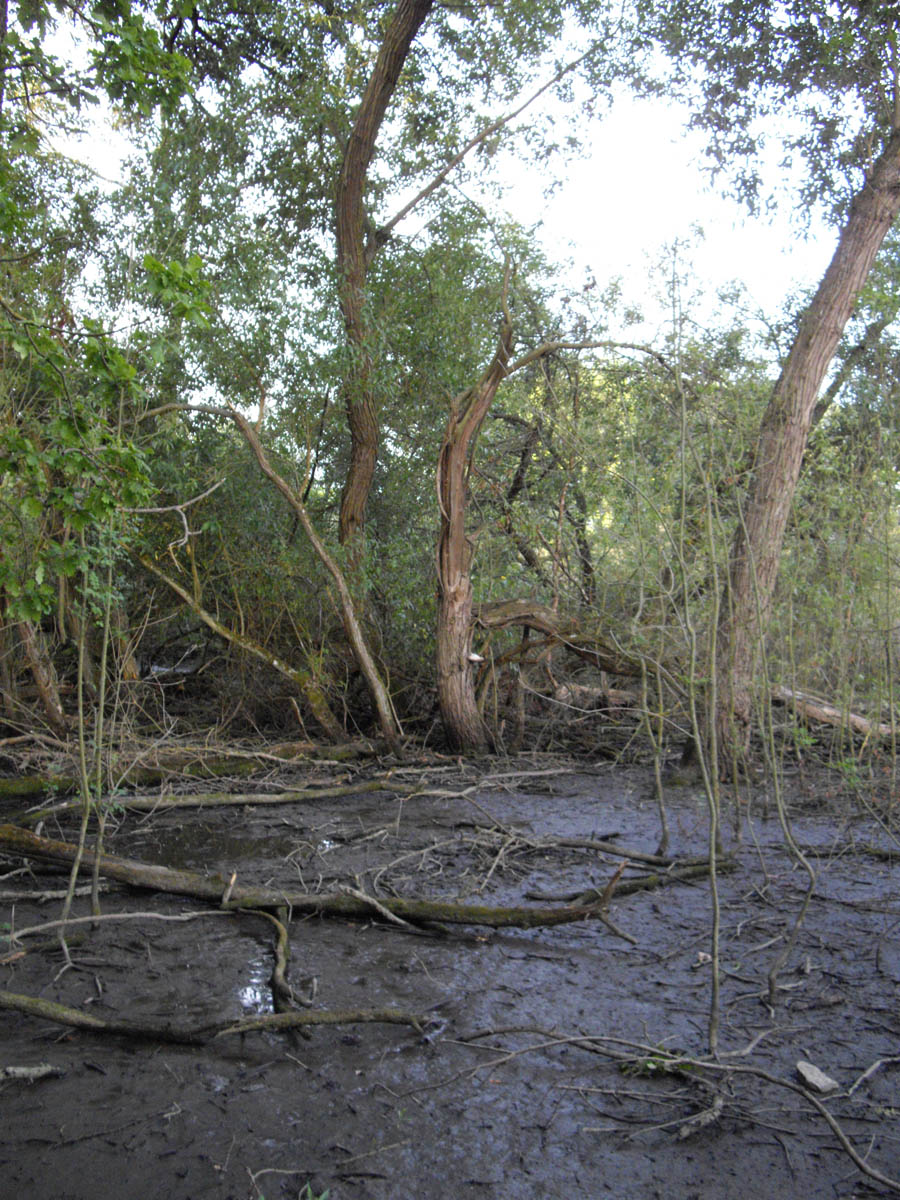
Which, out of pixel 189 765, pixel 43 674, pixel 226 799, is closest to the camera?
pixel 226 799

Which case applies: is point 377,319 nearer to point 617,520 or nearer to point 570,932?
point 617,520

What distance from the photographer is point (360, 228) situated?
11.2 metres

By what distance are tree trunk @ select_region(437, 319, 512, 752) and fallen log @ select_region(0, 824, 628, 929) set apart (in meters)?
4.55

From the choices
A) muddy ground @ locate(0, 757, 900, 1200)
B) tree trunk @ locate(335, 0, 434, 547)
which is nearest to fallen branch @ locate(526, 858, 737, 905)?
muddy ground @ locate(0, 757, 900, 1200)

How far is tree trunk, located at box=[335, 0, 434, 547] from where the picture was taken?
10234 mm

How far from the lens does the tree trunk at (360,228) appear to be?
1023 cm

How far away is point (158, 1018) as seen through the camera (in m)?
3.70

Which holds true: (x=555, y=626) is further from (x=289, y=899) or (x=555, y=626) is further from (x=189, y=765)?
(x=289, y=899)

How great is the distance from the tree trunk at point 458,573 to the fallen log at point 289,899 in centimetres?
455

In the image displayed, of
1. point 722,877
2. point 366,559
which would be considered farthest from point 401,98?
point 722,877

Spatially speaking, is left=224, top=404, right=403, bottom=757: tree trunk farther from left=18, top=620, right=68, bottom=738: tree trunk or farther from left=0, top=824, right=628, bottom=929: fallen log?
left=0, top=824, right=628, bottom=929: fallen log

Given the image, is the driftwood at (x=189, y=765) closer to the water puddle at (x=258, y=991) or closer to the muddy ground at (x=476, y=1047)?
the muddy ground at (x=476, y=1047)

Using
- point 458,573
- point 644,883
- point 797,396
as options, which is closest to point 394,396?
point 458,573

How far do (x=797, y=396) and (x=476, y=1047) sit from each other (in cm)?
653
